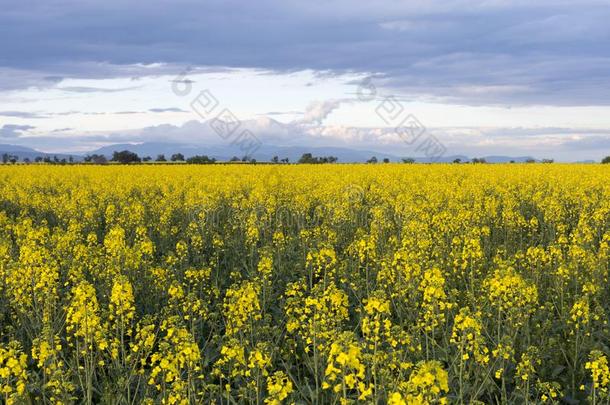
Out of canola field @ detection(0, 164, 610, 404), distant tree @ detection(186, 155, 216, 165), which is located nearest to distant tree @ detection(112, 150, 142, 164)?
distant tree @ detection(186, 155, 216, 165)

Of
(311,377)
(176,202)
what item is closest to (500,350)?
(311,377)

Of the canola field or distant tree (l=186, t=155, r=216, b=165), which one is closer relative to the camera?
the canola field

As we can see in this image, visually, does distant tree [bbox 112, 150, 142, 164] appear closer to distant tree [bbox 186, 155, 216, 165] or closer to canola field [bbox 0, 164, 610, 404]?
distant tree [bbox 186, 155, 216, 165]

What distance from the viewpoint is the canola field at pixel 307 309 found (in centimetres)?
468

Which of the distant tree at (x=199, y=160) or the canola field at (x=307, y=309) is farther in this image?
the distant tree at (x=199, y=160)

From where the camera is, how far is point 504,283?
6.04m

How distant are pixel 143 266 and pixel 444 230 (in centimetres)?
606

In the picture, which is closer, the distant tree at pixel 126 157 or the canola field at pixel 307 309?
the canola field at pixel 307 309

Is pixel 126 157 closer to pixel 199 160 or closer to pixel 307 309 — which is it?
pixel 199 160

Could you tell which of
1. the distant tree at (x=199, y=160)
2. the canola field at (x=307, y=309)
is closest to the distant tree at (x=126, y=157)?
the distant tree at (x=199, y=160)

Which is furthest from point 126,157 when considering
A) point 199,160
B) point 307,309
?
point 307,309

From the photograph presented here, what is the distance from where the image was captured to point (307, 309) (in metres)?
5.33

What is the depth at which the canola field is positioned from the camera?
15.4 ft

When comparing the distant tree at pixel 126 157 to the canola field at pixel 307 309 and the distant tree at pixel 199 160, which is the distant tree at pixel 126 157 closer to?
the distant tree at pixel 199 160
